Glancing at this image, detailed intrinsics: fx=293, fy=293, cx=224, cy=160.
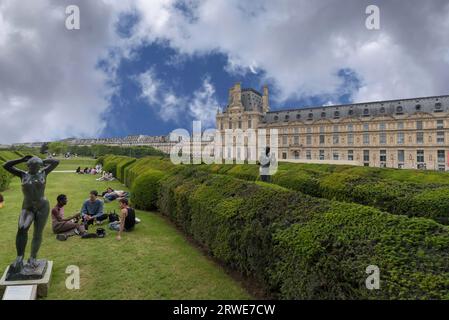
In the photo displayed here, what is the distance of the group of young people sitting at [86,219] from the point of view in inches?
320

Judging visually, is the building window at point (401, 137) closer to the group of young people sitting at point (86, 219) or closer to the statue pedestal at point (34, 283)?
the group of young people sitting at point (86, 219)

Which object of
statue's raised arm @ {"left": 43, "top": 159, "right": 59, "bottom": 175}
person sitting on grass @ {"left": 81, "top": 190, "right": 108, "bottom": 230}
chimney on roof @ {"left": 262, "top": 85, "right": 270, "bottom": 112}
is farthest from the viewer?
chimney on roof @ {"left": 262, "top": 85, "right": 270, "bottom": 112}

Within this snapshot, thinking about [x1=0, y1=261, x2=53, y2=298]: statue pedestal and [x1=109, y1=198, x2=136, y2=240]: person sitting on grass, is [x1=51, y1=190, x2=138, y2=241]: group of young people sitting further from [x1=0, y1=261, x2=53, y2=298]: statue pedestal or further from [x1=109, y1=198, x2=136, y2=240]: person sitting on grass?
[x1=0, y1=261, x2=53, y2=298]: statue pedestal

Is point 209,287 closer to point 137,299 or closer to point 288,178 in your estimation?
point 137,299

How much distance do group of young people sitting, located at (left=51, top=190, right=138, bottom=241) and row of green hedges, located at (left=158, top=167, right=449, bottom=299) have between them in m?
2.97

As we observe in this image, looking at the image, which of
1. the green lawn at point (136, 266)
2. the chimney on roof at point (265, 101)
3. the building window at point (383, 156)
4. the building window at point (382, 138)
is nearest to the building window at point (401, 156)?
the building window at point (383, 156)

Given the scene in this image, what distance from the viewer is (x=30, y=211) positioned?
5125 mm

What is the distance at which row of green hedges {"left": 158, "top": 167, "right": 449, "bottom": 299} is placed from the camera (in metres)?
2.92

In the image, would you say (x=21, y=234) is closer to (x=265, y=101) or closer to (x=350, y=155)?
(x=350, y=155)

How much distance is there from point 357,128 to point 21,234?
6807cm

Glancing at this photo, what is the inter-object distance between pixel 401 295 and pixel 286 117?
73314 mm

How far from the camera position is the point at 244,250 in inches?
209

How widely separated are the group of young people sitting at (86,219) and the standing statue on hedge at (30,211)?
281cm

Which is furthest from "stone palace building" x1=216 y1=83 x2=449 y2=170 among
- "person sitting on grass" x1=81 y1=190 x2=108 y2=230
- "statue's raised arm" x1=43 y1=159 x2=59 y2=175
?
"statue's raised arm" x1=43 y1=159 x2=59 y2=175
